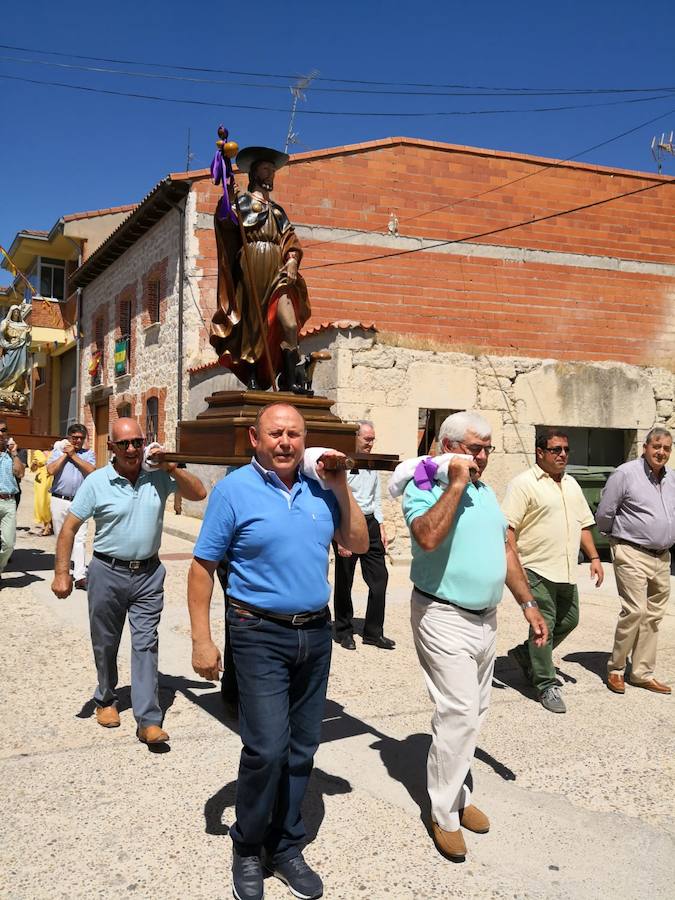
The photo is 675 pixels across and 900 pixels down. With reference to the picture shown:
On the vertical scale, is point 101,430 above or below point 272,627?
above

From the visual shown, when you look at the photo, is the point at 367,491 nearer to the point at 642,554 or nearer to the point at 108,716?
the point at 642,554

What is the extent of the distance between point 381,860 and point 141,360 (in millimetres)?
17082

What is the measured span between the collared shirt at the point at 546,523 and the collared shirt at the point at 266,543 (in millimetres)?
2472

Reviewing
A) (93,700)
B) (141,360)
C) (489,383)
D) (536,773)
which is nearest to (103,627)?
(93,700)

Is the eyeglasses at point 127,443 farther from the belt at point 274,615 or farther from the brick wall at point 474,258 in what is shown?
the brick wall at point 474,258

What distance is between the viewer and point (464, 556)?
3250 millimetres

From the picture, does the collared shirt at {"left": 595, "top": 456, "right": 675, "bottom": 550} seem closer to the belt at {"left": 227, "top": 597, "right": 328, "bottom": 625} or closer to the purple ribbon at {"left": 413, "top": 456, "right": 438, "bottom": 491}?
the purple ribbon at {"left": 413, "top": 456, "right": 438, "bottom": 491}

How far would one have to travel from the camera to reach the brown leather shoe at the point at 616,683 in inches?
207

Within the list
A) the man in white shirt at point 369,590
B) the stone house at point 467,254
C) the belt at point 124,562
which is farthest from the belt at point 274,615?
the stone house at point 467,254

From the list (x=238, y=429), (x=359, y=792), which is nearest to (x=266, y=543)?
(x=238, y=429)

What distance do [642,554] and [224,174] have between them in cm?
373

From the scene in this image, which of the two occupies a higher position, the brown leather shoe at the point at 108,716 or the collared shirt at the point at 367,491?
the collared shirt at the point at 367,491

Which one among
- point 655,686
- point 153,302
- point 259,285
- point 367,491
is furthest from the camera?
point 153,302

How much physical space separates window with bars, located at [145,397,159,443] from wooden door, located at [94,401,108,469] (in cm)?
487
